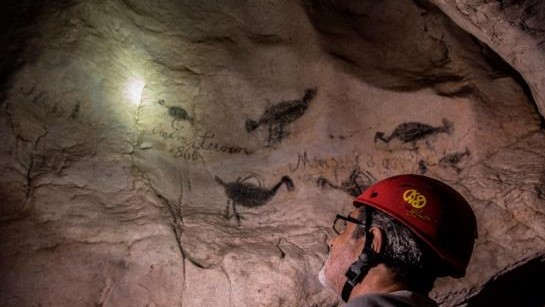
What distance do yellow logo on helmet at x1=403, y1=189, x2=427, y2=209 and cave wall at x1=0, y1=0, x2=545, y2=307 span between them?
1.20 m

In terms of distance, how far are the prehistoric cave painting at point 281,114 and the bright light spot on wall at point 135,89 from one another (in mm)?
946

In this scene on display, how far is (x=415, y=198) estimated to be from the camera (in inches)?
77.9

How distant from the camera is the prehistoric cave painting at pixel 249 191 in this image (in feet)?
11.6

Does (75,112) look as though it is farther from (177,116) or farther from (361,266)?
(361,266)

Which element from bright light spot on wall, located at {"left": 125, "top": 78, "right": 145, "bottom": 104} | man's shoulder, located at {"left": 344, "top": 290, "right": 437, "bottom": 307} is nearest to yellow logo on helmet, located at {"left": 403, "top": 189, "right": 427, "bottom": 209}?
man's shoulder, located at {"left": 344, "top": 290, "right": 437, "bottom": 307}

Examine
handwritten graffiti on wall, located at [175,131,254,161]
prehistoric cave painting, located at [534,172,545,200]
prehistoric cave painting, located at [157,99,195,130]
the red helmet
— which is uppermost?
the red helmet

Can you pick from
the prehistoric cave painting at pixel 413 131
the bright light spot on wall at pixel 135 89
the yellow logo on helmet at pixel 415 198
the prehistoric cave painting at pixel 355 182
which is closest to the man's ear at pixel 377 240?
the yellow logo on helmet at pixel 415 198

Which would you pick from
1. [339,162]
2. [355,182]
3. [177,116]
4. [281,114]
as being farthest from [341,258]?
[177,116]

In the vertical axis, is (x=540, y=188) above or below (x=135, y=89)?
above

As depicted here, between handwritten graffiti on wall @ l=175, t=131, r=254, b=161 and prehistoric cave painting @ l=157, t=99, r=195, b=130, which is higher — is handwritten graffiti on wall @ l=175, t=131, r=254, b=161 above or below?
below

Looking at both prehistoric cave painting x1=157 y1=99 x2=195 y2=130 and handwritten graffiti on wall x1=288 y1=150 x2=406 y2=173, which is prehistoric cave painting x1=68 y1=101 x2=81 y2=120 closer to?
prehistoric cave painting x1=157 y1=99 x2=195 y2=130

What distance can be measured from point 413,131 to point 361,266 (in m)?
2.08

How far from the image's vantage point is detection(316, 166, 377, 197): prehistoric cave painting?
357cm

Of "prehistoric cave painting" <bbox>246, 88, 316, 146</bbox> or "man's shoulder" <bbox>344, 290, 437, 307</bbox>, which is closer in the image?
"man's shoulder" <bbox>344, 290, 437, 307</bbox>
